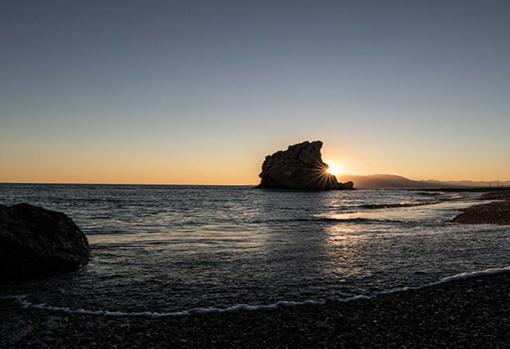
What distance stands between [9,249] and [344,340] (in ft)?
32.4

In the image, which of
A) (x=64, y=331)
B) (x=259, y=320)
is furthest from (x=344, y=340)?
(x=64, y=331)

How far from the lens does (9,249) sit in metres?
10.9

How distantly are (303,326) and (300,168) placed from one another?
154 meters

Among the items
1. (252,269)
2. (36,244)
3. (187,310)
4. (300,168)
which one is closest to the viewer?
Result: (187,310)

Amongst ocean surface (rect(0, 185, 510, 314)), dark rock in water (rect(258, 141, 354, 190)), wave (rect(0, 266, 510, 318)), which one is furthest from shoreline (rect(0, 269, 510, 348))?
dark rock in water (rect(258, 141, 354, 190))

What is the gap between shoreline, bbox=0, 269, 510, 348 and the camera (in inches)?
242

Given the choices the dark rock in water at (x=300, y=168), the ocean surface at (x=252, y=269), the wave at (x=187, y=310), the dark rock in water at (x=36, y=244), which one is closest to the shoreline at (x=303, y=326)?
the wave at (x=187, y=310)

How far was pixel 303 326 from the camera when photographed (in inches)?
269

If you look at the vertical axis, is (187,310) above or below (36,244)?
below

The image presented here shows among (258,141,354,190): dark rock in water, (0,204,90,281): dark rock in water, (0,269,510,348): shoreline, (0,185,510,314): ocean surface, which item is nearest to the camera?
(0,269,510,348): shoreline

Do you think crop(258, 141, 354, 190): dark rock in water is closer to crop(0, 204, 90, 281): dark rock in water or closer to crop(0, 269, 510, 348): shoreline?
crop(0, 204, 90, 281): dark rock in water

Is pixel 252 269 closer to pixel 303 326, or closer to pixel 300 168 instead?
pixel 303 326

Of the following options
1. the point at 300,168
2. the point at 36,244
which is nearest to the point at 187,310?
the point at 36,244

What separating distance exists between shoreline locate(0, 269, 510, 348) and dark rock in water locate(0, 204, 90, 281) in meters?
2.75
